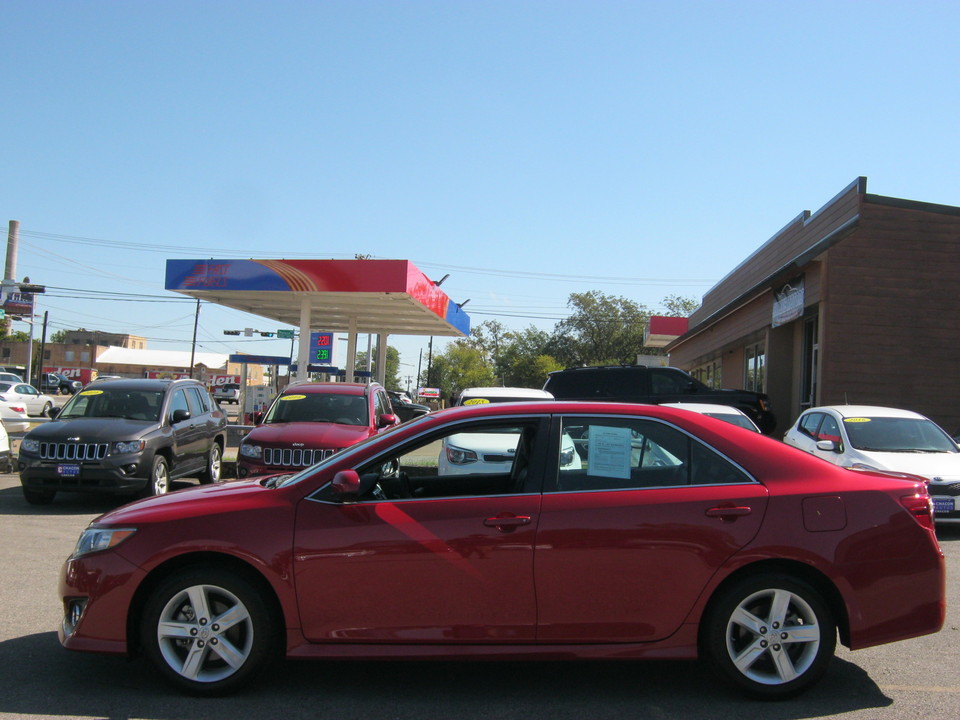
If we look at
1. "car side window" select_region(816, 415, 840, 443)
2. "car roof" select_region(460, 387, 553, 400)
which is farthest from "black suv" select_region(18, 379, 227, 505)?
"car side window" select_region(816, 415, 840, 443)

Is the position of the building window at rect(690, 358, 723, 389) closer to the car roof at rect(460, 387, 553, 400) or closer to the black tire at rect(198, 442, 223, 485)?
the car roof at rect(460, 387, 553, 400)

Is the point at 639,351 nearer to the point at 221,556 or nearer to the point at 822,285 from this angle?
the point at 822,285

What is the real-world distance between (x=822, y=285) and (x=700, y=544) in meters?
15.2

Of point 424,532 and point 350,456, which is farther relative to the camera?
point 350,456

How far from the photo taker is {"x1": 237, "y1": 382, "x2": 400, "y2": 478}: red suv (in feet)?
35.5

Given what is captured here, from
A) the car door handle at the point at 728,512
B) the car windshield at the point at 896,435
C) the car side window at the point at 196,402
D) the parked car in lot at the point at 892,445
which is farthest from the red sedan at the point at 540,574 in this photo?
the car side window at the point at 196,402

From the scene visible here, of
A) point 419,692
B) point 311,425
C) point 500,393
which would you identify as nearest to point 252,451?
point 311,425

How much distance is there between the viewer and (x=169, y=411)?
11.8 m

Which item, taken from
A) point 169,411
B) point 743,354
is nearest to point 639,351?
point 743,354

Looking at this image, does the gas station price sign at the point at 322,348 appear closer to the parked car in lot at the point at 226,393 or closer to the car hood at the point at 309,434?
the parked car in lot at the point at 226,393

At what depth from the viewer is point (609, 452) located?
4691mm

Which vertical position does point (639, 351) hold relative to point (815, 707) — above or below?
above

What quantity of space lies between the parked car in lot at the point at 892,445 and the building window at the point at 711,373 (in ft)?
75.3

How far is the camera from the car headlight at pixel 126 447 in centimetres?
1066
